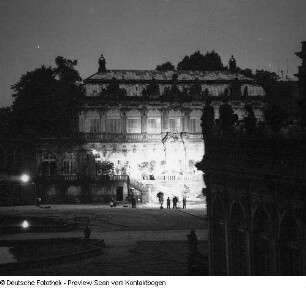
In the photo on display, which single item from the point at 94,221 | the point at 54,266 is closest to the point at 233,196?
the point at 54,266

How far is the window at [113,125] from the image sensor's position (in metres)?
49.9

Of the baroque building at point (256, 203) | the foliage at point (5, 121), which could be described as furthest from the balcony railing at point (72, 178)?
the baroque building at point (256, 203)

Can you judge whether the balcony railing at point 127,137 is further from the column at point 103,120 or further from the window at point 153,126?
the column at point 103,120

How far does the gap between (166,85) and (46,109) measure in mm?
9798

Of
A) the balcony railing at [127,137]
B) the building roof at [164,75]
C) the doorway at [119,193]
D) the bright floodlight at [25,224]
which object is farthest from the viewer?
Result: the building roof at [164,75]

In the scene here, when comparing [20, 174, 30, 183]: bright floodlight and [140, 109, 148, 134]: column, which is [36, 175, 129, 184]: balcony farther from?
[140, 109, 148, 134]: column

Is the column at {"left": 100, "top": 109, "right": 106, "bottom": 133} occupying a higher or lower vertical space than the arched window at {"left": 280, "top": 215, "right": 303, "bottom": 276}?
higher

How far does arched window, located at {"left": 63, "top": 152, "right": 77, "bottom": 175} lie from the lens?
47156mm

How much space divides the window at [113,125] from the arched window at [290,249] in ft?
126

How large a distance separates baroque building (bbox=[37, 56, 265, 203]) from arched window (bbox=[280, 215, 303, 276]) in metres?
33.2

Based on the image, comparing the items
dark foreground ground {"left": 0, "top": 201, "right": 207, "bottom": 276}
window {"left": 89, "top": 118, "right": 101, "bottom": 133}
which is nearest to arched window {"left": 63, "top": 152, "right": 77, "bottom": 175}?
window {"left": 89, "top": 118, "right": 101, "bottom": 133}

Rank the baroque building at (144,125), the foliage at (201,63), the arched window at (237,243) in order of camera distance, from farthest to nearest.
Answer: the foliage at (201,63)
the baroque building at (144,125)
the arched window at (237,243)

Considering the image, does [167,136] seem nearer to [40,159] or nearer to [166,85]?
[166,85]

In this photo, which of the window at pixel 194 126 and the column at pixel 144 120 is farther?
the window at pixel 194 126
